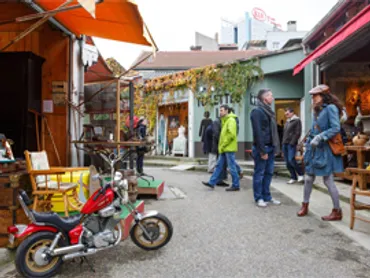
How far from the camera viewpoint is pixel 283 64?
12.1 meters

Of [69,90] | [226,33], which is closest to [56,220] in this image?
[69,90]

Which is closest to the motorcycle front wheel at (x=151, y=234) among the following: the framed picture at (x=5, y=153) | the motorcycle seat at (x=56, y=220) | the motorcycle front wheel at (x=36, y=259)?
the motorcycle seat at (x=56, y=220)

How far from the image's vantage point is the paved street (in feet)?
10.2

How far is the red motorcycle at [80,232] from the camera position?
2.95m

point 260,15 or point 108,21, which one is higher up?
point 260,15

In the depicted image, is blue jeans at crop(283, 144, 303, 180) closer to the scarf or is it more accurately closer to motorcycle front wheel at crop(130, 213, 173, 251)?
the scarf

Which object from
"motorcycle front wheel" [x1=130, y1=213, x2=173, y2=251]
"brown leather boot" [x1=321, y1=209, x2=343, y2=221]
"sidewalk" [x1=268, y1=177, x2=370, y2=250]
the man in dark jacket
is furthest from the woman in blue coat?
the man in dark jacket

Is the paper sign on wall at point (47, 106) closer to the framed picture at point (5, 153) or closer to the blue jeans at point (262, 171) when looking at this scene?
the framed picture at point (5, 153)

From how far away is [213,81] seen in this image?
45.3ft

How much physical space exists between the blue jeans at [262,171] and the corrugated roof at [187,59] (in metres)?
18.4

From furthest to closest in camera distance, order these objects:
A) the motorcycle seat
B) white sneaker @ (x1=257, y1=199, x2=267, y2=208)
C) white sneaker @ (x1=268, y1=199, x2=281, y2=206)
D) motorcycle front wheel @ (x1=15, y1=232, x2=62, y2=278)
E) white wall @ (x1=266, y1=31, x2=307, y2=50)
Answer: white wall @ (x1=266, y1=31, x2=307, y2=50) → white sneaker @ (x1=268, y1=199, x2=281, y2=206) → white sneaker @ (x1=257, y1=199, x2=267, y2=208) → the motorcycle seat → motorcycle front wheel @ (x1=15, y1=232, x2=62, y2=278)

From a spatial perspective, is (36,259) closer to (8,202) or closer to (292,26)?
(8,202)

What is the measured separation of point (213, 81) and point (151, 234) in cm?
1083

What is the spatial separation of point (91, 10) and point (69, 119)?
153 inches
